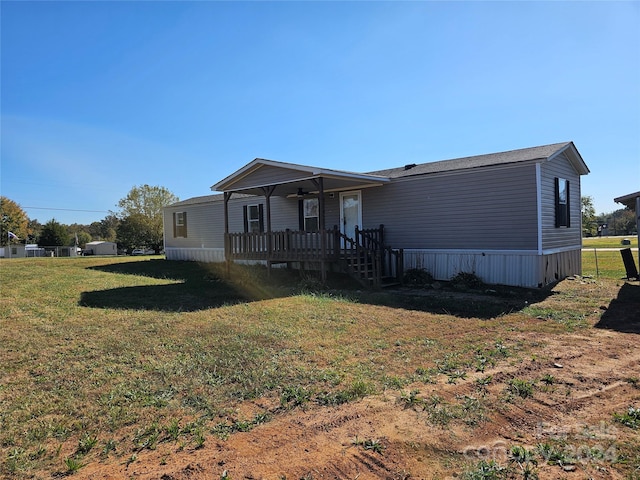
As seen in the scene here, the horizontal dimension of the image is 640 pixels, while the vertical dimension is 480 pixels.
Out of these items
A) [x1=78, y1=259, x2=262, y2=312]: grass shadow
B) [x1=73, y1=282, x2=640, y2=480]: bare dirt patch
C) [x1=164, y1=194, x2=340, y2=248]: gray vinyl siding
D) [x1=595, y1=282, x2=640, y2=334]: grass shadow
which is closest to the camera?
[x1=73, y1=282, x2=640, y2=480]: bare dirt patch

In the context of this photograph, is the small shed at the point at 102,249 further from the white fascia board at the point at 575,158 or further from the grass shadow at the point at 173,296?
the white fascia board at the point at 575,158

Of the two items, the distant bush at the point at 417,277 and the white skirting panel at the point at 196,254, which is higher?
the white skirting panel at the point at 196,254

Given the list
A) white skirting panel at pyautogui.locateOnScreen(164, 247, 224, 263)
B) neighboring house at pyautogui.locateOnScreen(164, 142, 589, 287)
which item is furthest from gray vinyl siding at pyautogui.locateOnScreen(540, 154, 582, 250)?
white skirting panel at pyautogui.locateOnScreen(164, 247, 224, 263)

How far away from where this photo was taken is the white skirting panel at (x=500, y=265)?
10.5 m

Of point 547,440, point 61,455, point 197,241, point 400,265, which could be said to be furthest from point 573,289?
point 197,241

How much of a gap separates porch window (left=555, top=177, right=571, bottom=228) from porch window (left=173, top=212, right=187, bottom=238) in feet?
53.0

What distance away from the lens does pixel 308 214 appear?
15438 mm

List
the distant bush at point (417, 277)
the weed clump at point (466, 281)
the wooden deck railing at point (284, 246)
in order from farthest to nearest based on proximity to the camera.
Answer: the distant bush at point (417, 277) < the wooden deck railing at point (284, 246) < the weed clump at point (466, 281)

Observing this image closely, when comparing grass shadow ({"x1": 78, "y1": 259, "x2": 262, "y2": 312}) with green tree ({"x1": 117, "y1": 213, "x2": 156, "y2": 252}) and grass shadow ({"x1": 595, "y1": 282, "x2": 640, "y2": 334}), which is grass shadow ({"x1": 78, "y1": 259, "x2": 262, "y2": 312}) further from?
green tree ({"x1": 117, "y1": 213, "x2": 156, "y2": 252})

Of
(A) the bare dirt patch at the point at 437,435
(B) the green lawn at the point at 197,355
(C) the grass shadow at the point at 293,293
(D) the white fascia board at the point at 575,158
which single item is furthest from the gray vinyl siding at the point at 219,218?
(A) the bare dirt patch at the point at 437,435

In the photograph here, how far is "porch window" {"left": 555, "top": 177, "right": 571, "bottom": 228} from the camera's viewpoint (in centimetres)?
1162

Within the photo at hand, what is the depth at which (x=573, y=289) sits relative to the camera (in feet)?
33.9

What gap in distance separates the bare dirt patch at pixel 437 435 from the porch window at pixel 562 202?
8.17 metres

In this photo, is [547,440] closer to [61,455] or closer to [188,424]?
[188,424]
